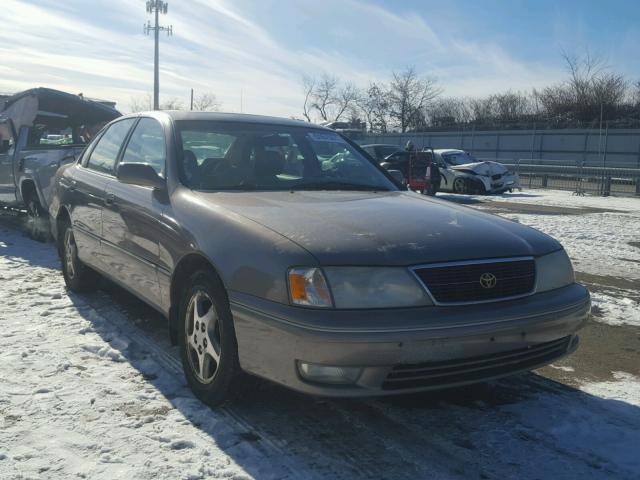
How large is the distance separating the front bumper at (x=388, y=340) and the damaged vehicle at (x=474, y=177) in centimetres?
1674

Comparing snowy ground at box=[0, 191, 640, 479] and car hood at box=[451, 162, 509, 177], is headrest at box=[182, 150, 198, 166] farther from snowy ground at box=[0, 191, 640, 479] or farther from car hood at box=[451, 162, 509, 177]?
car hood at box=[451, 162, 509, 177]

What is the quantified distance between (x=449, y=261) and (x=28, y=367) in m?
2.62

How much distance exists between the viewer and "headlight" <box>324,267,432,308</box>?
279 centimetres

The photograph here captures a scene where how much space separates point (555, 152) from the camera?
33.8 metres

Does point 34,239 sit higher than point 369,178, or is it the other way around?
point 369,178

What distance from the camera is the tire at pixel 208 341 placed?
10.2 ft

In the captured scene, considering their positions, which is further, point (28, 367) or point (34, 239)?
point (34, 239)

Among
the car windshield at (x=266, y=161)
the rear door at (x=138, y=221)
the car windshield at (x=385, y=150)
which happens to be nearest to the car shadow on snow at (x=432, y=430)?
the rear door at (x=138, y=221)

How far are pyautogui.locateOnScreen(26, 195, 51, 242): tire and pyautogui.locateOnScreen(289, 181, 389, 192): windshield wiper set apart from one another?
574 cm

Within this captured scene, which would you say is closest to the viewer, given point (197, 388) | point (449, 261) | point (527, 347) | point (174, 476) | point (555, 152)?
point (174, 476)

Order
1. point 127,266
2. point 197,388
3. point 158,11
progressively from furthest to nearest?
1. point 158,11
2. point 127,266
3. point 197,388

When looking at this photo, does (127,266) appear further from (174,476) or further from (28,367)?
(174,476)

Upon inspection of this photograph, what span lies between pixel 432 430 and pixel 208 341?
47.4 inches

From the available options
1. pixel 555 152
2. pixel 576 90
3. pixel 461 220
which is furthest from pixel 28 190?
pixel 576 90
